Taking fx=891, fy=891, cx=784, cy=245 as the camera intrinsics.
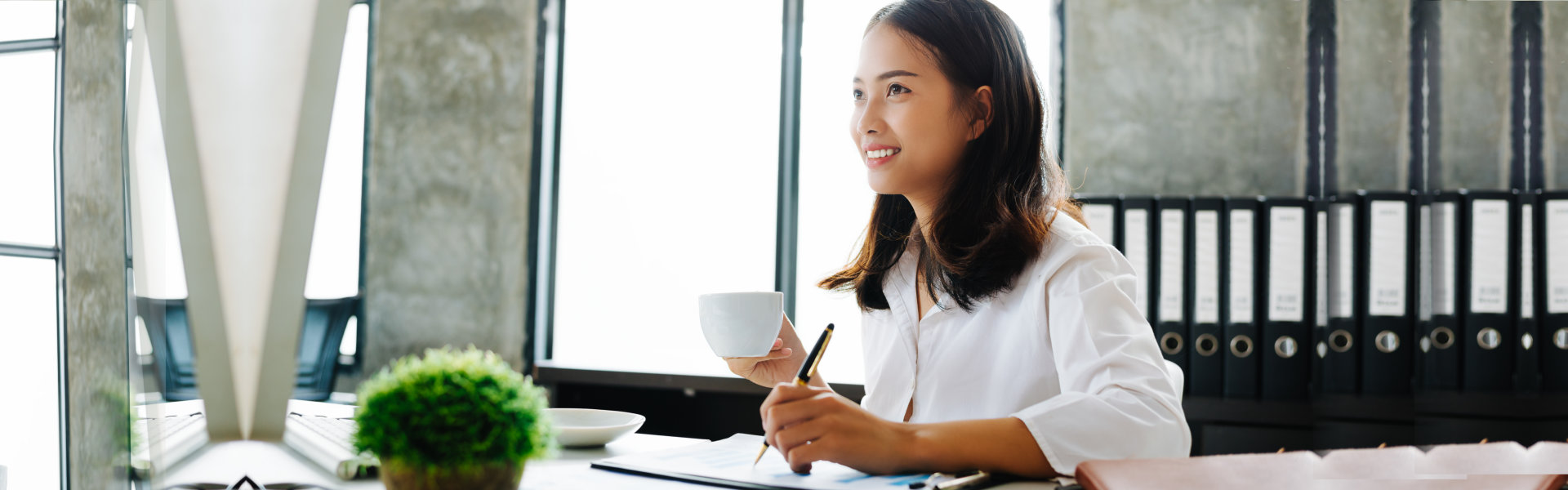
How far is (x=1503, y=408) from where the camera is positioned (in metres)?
1.54

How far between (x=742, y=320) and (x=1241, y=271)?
1.31 m

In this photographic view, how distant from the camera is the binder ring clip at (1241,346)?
5.95 feet

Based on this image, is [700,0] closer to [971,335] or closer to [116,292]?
[971,335]

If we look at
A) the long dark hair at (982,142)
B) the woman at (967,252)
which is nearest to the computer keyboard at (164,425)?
the woman at (967,252)

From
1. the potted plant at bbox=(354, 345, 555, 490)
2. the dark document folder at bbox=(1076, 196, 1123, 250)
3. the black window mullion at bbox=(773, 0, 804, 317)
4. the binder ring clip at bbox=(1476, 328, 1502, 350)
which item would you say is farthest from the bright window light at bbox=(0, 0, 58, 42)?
the black window mullion at bbox=(773, 0, 804, 317)

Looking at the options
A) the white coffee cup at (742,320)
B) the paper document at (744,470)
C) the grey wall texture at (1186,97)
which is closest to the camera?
the paper document at (744,470)

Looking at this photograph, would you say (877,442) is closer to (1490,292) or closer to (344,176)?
(344,176)

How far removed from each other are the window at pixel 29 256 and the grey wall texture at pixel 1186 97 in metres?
2.17

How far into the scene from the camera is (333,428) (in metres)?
0.42

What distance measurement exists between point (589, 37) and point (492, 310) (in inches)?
38.4

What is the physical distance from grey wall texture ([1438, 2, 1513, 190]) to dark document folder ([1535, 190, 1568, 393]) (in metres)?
0.33

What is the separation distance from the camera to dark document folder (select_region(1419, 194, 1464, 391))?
1582 mm

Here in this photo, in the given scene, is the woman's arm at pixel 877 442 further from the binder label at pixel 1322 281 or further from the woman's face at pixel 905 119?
the binder label at pixel 1322 281

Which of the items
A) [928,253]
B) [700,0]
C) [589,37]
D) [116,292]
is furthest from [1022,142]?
[589,37]
